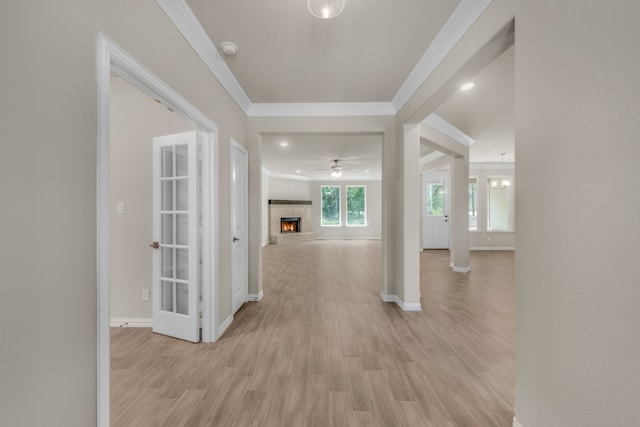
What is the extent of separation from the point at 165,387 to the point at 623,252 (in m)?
2.64

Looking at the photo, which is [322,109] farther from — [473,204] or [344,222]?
[344,222]

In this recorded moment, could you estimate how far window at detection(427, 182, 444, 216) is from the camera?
808 centimetres

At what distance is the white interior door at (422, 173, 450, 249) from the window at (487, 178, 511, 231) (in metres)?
1.36

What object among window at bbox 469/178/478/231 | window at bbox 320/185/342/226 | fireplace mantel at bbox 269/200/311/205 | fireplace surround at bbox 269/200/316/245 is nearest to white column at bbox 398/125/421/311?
window at bbox 469/178/478/231

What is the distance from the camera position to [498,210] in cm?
800

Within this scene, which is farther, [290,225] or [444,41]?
[290,225]

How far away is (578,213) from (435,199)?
750 cm

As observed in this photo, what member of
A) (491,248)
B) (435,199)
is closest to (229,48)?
(435,199)

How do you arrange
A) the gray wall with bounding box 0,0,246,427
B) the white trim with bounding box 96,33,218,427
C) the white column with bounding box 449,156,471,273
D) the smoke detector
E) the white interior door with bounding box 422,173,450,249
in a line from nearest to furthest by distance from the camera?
the gray wall with bounding box 0,0,246,427 < the white trim with bounding box 96,33,218,427 < the smoke detector < the white column with bounding box 449,156,471,273 < the white interior door with bounding box 422,173,450,249

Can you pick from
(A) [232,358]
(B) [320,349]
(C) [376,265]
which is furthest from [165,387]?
(C) [376,265]

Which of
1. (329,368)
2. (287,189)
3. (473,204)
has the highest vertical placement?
(287,189)

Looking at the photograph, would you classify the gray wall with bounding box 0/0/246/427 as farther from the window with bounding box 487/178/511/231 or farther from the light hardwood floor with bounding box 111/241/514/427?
the window with bounding box 487/178/511/231

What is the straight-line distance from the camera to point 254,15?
1888 mm

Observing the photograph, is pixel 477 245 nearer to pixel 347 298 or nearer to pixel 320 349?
pixel 347 298
